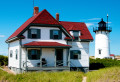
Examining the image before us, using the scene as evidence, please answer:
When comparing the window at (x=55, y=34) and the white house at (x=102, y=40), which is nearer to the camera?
the window at (x=55, y=34)

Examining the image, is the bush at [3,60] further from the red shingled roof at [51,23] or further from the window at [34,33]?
the window at [34,33]

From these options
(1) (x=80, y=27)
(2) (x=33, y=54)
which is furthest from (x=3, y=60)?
(1) (x=80, y=27)

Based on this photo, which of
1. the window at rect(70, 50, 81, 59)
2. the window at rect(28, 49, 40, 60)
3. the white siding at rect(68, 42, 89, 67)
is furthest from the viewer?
the white siding at rect(68, 42, 89, 67)

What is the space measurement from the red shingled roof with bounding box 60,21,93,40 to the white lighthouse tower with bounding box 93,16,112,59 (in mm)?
16538

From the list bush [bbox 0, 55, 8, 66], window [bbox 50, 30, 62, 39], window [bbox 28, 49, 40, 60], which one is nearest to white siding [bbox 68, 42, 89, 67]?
window [bbox 50, 30, 62, 39]

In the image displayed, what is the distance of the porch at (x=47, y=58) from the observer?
23.1 meters

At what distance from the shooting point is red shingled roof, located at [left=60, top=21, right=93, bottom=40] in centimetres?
2764

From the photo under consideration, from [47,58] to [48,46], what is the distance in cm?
204

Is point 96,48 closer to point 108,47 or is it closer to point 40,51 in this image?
point 108,47

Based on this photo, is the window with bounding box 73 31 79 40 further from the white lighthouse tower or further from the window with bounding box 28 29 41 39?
the white lighthouse tower

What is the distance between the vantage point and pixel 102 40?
4544 cm

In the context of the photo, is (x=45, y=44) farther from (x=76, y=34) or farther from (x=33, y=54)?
(x=76, y=34)

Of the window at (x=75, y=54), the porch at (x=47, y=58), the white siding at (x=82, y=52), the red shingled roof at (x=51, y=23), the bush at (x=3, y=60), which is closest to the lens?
the porch at (x=47, y=58)

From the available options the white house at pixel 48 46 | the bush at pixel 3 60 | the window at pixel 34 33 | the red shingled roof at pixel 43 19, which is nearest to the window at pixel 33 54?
the white house at pixel 48 46
